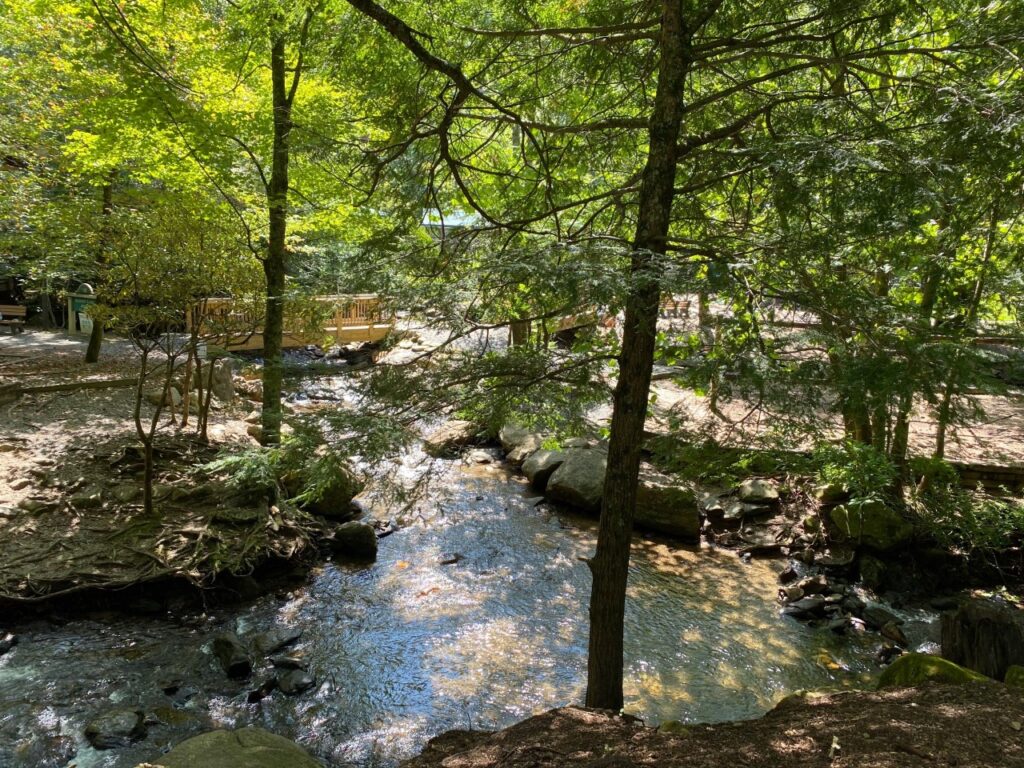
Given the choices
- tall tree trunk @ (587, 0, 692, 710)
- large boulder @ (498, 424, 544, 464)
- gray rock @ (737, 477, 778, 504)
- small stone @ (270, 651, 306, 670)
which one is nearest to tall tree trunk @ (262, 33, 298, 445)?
small stone @ (270, 651, 306, 670)

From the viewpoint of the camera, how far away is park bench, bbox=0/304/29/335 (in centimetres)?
1598

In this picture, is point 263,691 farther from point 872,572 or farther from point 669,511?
point 872,572

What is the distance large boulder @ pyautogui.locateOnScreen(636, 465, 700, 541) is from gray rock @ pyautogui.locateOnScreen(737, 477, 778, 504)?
2.94 ft

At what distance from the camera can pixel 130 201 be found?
11.5 m

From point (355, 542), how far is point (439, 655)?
2.31m

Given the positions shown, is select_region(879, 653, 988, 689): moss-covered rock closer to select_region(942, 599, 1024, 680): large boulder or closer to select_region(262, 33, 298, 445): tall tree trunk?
select_region(942, 599, 1024, 680): large boulder

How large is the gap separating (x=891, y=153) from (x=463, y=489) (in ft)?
26.2

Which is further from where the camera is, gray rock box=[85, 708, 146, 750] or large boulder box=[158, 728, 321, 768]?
gray rock box=[85, 708, 146, 750]

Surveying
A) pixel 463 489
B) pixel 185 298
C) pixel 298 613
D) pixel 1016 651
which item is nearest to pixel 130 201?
pixel 185 298

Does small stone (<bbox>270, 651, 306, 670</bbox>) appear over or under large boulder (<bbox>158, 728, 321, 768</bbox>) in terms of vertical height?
under

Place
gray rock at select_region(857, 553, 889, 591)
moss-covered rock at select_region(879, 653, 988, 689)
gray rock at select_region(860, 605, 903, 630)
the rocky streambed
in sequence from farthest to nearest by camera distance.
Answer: gray rock at select_region(857, 553, 889, 591) → gray rock at select_region(860, 605, 903, 630) → the rocky streambed → moss-covered rock at select_region(879, 653, 988, 689)

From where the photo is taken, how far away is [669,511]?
8812 millimetres

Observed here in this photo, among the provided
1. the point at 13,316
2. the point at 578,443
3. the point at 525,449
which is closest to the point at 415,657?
the point at 578,443

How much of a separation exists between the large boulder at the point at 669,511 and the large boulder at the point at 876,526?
1.96 m
